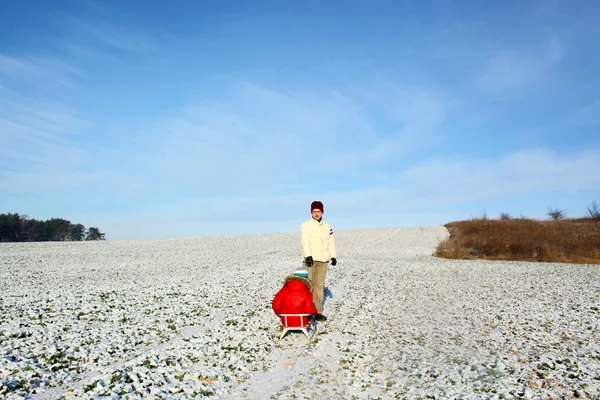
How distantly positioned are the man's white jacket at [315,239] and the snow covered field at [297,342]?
1953mm

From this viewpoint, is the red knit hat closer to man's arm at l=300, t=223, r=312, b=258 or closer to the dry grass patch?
man's arm at l=300, t=223, r=312, b=258

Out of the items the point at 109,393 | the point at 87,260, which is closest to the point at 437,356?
the point at 109,393

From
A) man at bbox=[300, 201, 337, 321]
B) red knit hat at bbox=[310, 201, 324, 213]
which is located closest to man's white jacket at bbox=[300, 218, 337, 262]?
man at bbox=[300, 201, 337, 321]

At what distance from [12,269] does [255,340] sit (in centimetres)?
2147

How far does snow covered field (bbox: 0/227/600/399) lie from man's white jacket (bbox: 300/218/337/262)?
1953mm

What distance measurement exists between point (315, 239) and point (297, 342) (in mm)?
2551

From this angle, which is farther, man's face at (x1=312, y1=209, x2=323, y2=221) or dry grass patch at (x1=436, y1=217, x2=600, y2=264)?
dry grass patch at (x1=436, y1=217, x2=600, y2=264)

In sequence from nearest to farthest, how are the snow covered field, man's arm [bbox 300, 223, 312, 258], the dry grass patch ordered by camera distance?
the snow covered field < man's arm [bbox 300, 223, 312, 258] < the dry grass patch

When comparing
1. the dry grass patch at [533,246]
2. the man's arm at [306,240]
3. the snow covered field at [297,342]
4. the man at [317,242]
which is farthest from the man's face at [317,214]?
the dry grass patch at [533,246]

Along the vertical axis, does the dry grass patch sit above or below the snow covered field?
above

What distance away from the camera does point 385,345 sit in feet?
29.7

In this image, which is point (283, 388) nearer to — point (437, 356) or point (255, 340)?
point (255, 340)

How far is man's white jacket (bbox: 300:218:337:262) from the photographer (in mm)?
10344

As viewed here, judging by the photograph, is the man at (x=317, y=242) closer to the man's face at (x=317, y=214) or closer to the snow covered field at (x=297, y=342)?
the man's face at (x=317, y=214)
